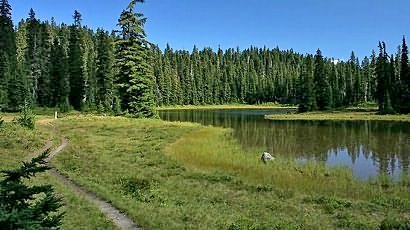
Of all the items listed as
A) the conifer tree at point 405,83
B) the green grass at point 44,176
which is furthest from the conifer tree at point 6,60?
the conifer tree at point 405,83

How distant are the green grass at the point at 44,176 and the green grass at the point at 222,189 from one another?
3.46 ft

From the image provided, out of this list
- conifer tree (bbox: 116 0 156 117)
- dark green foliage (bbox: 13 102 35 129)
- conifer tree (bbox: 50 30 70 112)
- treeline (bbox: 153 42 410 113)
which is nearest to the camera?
dark green foliage (bbox: 13 102 35 129)

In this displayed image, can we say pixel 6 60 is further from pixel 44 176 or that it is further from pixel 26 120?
pixel 44 176

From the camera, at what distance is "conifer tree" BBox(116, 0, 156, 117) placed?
5562cm

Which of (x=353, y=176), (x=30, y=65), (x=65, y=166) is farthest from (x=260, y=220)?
(x=30, y=65)

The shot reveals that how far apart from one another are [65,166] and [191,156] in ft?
26.8

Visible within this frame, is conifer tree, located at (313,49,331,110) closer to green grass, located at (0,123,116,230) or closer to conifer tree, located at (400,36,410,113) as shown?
conifer tree, located at (400,36,410,113)

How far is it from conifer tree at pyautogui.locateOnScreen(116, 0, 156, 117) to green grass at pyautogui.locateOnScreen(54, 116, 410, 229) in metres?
23.0

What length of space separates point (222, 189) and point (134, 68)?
38.8m

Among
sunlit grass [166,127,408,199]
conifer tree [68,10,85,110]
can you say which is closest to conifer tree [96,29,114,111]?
conifer tree [68,10,85,110]

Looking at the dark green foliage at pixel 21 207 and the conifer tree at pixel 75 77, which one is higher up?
the conifer tree at pixel 75 77

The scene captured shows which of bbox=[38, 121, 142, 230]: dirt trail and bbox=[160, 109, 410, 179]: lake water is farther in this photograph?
bbox=[160, 109, 410, 179]: lake water

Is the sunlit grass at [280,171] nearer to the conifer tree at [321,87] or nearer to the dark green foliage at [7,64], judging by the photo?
the dark green foliage at [7,64]

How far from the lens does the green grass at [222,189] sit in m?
13.8
